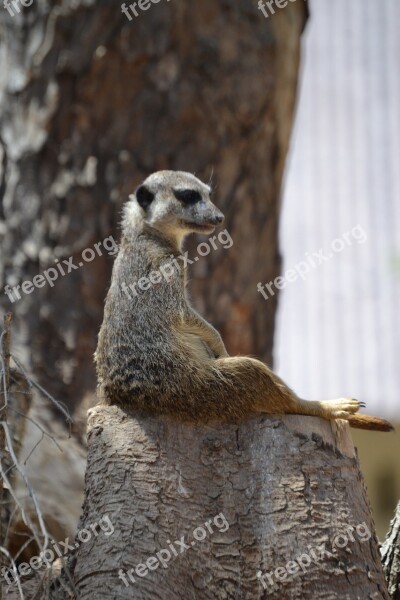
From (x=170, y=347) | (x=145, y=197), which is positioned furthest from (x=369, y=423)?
(x=145, y=197)

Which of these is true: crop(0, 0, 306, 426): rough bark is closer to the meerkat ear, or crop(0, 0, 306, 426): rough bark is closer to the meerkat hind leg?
the meerkat ear

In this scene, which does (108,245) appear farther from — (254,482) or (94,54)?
(254,482)

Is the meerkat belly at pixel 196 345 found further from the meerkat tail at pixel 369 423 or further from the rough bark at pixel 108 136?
the rough bark at pixel 108 136

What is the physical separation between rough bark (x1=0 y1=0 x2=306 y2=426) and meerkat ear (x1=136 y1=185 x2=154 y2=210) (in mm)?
2534

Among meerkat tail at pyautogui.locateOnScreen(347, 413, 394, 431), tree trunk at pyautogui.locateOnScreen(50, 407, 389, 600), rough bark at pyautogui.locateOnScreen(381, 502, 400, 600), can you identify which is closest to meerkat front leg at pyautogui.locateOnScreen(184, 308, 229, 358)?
tree trunk at pyautogui.locateOnScreen(50, 407, 389, 600)

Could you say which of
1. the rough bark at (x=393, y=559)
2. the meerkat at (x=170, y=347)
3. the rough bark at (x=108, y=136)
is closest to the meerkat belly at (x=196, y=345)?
the meerkat at (x=170, y=347)

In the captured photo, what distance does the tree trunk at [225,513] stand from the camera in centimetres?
354

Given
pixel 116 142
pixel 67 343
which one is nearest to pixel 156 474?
pixel 67 343

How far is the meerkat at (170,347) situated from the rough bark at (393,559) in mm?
503

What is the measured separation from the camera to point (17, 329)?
7.15 metres

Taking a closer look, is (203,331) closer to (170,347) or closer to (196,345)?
(196,345)

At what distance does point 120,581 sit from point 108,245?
4.01 metres

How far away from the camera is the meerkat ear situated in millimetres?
4664

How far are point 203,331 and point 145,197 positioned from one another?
817mm
